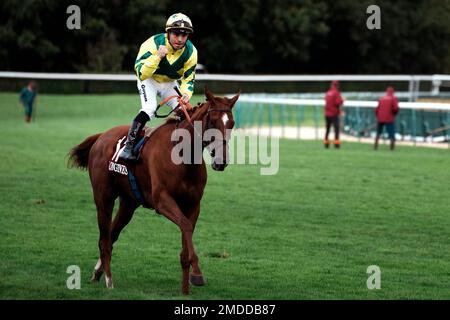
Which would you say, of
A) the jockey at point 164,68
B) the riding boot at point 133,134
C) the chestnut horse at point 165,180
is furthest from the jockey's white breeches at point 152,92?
the chestnut horse at point 165,180

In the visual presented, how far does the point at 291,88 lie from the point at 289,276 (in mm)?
40404

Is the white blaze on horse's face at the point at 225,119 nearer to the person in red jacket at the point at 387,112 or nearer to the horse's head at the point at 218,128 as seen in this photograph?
the horse's head at the point at 218,128

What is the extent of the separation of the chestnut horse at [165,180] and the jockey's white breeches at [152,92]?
12.4 inches

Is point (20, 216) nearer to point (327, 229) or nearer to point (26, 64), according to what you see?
point (327, 229)

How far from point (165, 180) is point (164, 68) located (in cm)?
123

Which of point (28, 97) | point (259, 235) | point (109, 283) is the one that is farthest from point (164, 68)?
point (28, 97)

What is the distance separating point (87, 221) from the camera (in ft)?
43.4

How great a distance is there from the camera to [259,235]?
40.6ft

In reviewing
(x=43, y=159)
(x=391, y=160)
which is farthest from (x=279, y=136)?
(x=43, y=159)

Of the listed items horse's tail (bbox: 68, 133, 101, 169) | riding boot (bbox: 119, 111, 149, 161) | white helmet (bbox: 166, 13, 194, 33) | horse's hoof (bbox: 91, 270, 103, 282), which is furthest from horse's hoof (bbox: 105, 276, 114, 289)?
white helmet (bbox: 166, 13, 194, 33)

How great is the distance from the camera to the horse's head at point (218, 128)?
8.13 meters

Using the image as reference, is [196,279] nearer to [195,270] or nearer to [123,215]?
[195,270]

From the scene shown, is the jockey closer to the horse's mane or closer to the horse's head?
the horse's mane

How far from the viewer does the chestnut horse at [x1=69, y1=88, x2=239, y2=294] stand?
27.4ft
